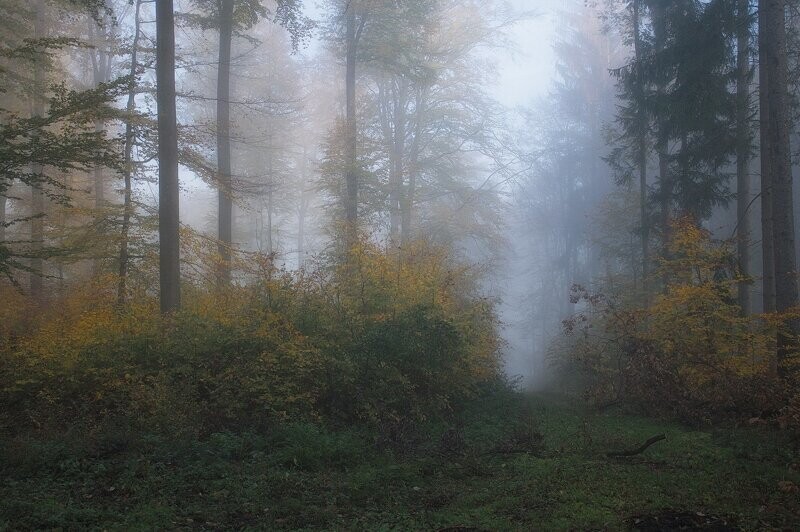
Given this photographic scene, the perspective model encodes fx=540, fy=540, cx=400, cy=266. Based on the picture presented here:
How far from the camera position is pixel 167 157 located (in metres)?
10.4

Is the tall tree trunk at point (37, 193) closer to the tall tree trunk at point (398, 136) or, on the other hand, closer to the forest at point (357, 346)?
the forest at point (357, 346)

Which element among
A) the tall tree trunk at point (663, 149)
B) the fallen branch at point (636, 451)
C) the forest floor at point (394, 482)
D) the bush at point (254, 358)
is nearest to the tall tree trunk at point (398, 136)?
the tall tree trunk at point (663, 149)

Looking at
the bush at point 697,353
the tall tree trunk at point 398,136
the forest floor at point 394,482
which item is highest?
the tall tree trunk at point 398,136

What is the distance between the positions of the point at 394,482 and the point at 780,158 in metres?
9.79

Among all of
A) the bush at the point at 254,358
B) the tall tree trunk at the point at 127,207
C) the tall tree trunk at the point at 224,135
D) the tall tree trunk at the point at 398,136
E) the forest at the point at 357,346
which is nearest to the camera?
the forest at the point at 357,346

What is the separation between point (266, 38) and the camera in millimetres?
28094

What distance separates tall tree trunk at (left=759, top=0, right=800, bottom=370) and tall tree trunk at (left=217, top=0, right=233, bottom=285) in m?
11.8

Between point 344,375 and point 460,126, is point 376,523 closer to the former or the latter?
point 344,375

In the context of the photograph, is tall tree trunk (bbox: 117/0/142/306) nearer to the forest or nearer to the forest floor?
the forest

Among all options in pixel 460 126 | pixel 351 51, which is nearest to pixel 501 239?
pixel 460 126

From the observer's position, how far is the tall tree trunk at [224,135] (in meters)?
13.4

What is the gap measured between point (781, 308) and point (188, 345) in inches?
432

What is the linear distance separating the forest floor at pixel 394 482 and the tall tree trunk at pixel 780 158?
3.37m

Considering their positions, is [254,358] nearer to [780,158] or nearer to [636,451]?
[636,451]
